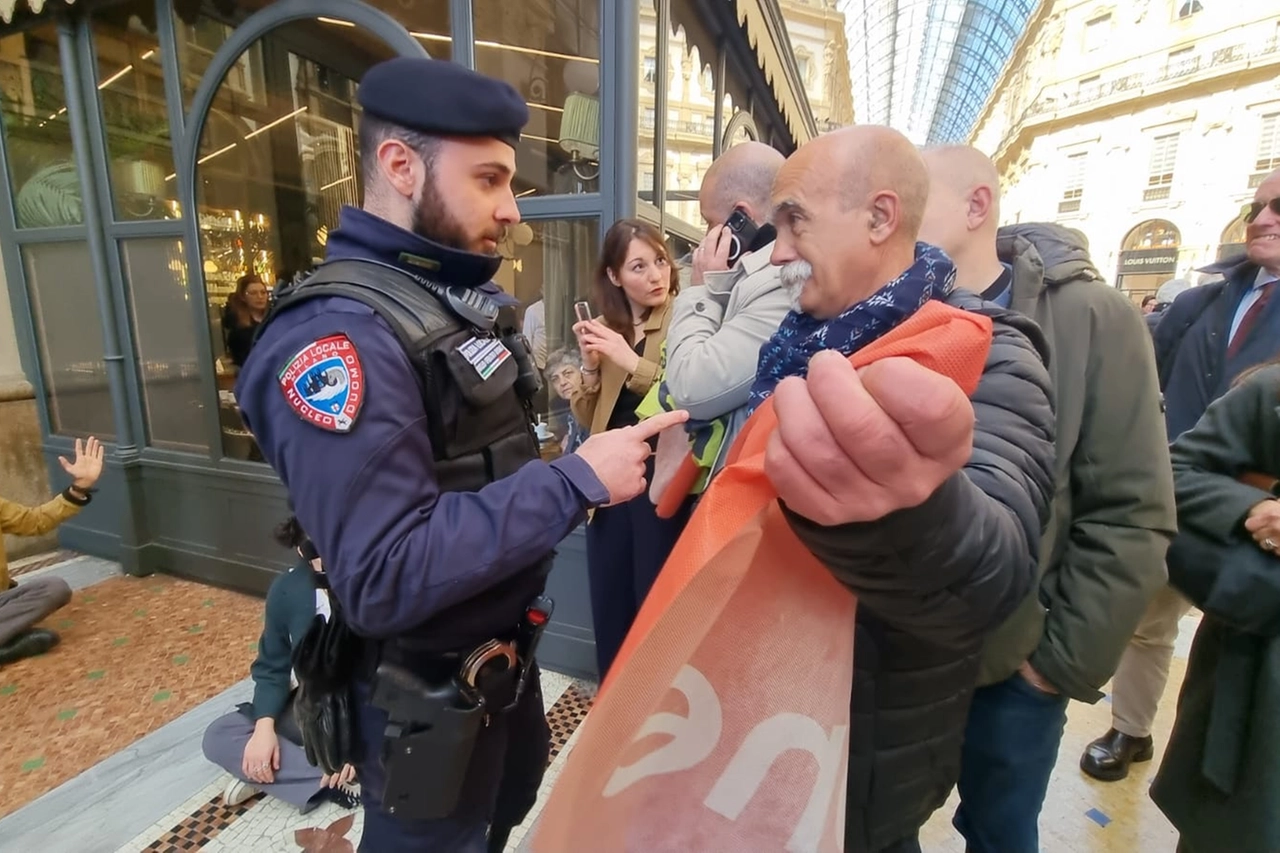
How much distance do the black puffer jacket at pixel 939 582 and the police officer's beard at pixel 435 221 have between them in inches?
37.4

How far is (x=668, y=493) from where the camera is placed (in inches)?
57.4

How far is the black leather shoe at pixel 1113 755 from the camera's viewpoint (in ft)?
7.23

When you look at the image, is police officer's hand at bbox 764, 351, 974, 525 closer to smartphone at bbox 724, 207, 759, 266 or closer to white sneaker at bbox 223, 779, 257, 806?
smartphone at bbox 724, 207, 759, 266

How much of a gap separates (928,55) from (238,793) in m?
44.8

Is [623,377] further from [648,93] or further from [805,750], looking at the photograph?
[648,93]

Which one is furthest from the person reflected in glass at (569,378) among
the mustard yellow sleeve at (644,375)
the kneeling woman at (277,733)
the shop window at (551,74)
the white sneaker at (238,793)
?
the white sneaker at (238,793)

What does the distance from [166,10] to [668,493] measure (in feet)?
13.1

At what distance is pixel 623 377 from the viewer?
2.19 meters

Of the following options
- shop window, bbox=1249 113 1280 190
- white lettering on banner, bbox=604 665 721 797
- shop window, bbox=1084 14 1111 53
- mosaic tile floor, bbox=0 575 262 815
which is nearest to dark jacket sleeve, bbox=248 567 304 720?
mosaic tile floor, bbox=0 575 262 815

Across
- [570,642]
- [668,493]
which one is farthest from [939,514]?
[570,642]

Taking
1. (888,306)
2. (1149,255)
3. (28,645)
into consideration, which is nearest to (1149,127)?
(1149,255)

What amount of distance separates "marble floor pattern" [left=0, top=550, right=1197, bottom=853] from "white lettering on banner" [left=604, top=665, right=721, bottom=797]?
162 centimetres

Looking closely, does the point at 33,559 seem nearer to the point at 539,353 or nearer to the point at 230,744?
the point at 230,744

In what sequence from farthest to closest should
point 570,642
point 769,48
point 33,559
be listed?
point 769,48 < point 33,559 < point 570,642
